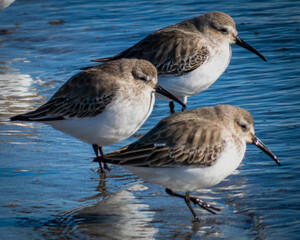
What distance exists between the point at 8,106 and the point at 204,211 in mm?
5419

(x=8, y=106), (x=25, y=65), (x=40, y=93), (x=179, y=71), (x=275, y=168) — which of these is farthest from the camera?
(x=25, y=65)

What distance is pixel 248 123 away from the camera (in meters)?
7.30

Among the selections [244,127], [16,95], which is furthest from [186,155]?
[16,95]

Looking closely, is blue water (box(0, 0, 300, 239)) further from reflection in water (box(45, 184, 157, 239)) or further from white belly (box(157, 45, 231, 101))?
white belly (box(157, 45, 231, 101))

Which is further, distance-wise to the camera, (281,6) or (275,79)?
(281,6)

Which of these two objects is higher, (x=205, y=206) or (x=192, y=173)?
(x=192, y=173)

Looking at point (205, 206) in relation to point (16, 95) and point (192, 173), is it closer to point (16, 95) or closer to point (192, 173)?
point (192, 173)

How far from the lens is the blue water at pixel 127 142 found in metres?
6.90

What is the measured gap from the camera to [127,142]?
9.82 m

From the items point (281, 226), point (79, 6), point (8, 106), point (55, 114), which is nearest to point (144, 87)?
point (55, 114)

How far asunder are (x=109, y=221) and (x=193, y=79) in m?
3.87

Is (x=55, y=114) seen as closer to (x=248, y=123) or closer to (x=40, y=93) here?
(x=248, y=123)

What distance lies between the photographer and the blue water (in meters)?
6.90

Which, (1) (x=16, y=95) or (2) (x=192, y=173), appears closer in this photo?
(2) (x=192, y=173)
